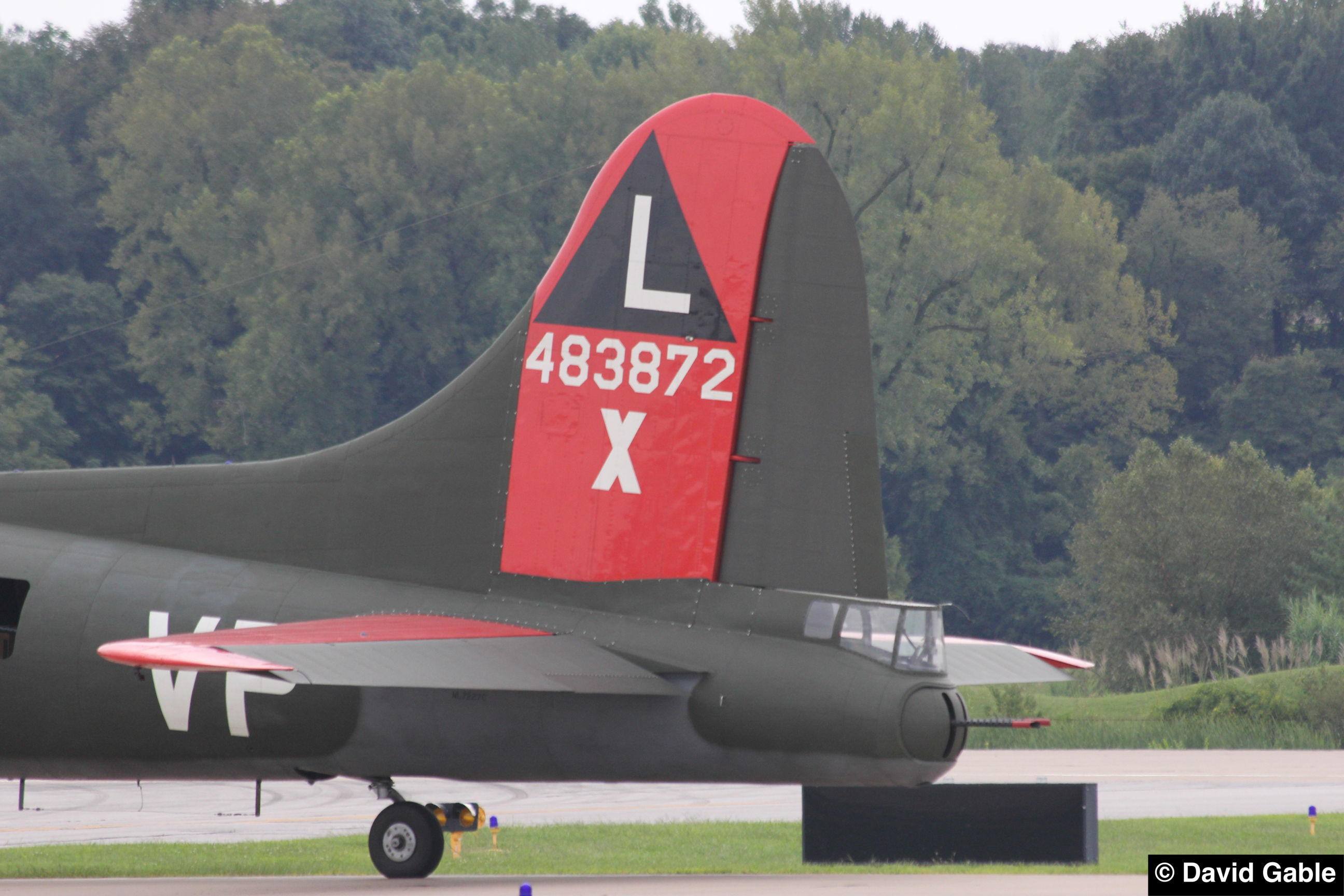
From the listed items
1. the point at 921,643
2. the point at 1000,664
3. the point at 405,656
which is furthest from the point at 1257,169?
the point at 405,656

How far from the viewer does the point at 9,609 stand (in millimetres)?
16500

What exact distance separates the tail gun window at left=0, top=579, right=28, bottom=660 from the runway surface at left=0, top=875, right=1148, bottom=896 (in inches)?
99.0

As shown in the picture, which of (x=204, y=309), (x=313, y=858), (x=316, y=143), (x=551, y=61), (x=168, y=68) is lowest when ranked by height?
(x=313, y=858)

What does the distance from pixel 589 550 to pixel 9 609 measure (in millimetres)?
6161

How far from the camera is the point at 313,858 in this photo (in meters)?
19.0

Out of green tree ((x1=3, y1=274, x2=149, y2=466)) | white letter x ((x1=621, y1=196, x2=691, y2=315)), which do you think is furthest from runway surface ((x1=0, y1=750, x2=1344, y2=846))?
green tree ((x1=3, y1=274, x2=149, y2=466))

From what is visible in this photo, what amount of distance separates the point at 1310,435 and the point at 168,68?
198 feet

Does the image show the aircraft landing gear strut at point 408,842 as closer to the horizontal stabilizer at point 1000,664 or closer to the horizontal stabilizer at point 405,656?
the horizontal stabilizer at point 405,656

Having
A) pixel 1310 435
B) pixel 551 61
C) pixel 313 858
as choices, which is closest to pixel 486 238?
pixel 551 61

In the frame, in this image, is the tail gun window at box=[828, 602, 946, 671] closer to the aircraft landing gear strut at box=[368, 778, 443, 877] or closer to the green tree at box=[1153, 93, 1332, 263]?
the aircraft landing gear strut at box=[368, 778, 443, 877]

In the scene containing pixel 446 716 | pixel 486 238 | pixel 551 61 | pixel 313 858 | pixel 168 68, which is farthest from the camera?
pixel 551 61

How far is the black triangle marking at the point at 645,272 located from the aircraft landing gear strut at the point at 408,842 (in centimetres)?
501

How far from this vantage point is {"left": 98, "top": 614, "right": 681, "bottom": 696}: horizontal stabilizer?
12.1 m

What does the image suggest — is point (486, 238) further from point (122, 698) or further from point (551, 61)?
point (122, 698)
